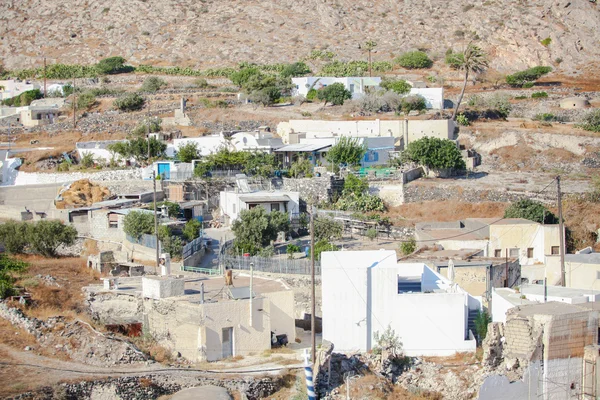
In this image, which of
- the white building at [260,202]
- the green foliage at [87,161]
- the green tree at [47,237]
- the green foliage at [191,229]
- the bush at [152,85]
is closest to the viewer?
the green tree at [47,237]

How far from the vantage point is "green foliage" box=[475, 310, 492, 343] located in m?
20.6

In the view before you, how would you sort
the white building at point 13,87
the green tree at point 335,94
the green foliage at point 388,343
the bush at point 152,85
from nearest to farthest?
1. the green foliage at point 388,343
2. the green tree at point 335,94
3. the bush at point 152,85
4. the white building at point 13,87

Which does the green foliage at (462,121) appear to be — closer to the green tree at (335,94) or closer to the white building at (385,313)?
the green tree at (335,94)

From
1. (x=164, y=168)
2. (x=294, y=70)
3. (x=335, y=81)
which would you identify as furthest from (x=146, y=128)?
(x=294, y=70)

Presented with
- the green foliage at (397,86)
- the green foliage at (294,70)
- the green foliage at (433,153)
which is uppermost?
the green foliage at (294,70)

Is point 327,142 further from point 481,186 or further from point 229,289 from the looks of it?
point 229,289

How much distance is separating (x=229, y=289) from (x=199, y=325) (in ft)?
4.74

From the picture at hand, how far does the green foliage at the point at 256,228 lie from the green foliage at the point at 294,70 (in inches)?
1281

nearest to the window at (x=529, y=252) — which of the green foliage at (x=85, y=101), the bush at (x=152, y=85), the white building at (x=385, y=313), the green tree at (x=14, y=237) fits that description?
the white building at (x=385, y=313)

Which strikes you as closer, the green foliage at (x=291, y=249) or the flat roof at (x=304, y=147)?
the green foliage at (x=291, y=249)

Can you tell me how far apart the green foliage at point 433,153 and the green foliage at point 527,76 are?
2154cm

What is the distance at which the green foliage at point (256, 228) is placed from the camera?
29641mm

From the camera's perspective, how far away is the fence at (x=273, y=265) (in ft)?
84.1

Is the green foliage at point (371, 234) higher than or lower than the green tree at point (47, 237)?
lower
